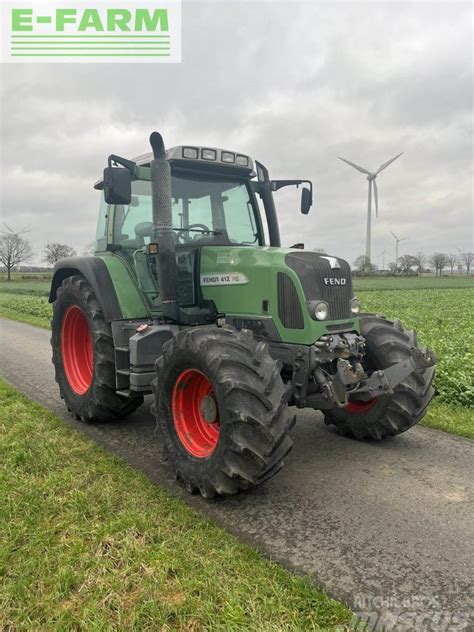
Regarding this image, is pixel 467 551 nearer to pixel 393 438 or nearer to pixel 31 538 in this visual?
pixel 393 438

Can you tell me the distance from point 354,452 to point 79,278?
355cm

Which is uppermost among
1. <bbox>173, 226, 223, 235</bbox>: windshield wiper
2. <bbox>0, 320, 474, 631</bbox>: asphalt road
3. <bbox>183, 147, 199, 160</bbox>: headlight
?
<bbox>183, 147, 199, 160</bbox>: headlight

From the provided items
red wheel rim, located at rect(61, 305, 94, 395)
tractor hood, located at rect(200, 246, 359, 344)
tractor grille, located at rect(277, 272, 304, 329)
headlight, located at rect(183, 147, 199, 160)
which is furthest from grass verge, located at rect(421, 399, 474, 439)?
red wheel rim, located at rect(61, 305, 94, 395)

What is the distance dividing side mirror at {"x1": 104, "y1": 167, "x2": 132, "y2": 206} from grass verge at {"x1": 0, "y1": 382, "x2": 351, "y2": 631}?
2341 millimetres

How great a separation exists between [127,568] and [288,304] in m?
2.36

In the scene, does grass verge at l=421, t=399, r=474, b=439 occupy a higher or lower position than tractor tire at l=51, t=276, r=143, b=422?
lower

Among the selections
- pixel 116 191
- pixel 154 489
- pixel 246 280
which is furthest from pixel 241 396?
pixel 116 191

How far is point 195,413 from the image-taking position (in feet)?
14.3

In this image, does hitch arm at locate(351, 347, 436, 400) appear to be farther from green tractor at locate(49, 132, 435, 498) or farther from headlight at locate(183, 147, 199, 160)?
headlight at locate(183, 147, 199, 160)

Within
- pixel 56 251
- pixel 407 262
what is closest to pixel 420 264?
pixel 407 262

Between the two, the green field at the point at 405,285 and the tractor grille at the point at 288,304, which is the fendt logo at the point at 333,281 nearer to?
the tractor grille at the point at 288,304

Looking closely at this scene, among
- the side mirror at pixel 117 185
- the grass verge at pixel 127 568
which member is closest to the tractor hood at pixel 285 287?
the side mirror at pixel 117 185

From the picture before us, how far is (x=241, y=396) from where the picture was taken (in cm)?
358

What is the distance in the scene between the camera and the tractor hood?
4.33 metres
